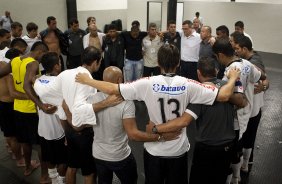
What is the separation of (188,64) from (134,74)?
1234 mm

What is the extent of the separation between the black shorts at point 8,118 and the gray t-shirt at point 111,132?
1.66 metres

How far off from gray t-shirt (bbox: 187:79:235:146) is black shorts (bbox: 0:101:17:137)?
93.1 inches

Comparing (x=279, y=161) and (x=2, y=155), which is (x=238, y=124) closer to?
(x=279, y=161)

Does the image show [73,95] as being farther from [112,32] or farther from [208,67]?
[112,32]

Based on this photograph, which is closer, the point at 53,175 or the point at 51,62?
the point at 51,62

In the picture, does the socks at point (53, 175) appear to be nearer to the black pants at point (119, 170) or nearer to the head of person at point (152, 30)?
the black pants at point (119, 170)

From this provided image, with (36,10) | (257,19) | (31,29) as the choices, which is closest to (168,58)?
(31,29)

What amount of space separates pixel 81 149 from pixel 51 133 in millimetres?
459

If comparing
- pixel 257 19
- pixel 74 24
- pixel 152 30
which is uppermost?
pixel 257 19

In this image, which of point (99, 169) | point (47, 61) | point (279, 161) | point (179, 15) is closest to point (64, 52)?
point (47, 61)

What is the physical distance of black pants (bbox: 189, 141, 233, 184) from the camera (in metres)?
2.28

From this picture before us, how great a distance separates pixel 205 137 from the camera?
224 cm

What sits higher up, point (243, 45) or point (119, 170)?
point (243, 45)

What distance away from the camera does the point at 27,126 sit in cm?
312
